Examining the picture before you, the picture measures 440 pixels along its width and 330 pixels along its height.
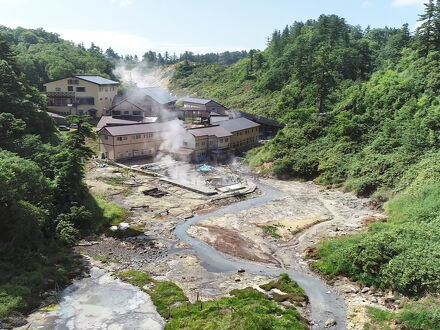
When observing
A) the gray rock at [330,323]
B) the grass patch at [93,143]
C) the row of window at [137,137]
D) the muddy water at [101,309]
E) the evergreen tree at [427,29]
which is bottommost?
the gray rock at [330,323]

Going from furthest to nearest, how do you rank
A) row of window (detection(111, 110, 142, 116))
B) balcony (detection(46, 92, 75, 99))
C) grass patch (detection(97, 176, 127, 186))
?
balcony (detection(46, 92, 75, 99)) < row of window (detection(111, 110, 142, 116)) < grass patch (detection(97, 176, 127, 186))

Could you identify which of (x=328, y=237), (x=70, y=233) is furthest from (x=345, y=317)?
(x=70, y=233)

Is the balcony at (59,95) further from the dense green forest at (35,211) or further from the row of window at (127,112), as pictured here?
the dense green forest at (35,211)

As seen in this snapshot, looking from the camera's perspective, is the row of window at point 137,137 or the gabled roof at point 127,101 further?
the gabled roof at point 127,101

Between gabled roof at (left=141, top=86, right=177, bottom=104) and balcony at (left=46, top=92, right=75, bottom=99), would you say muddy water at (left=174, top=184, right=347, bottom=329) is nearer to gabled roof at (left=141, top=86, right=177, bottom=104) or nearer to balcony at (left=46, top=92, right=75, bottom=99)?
gabled roof at (left=141, top=86, right=177, bottom=104)

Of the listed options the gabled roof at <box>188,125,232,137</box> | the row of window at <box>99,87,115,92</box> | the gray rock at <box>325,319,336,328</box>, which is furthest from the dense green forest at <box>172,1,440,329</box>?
the row of window at <box>99,87,115,92</box>

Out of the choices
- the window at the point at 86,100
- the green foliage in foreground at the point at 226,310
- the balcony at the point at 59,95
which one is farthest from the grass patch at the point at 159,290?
the balcony at the point at 59,95

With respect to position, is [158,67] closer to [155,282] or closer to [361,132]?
[361,132]
